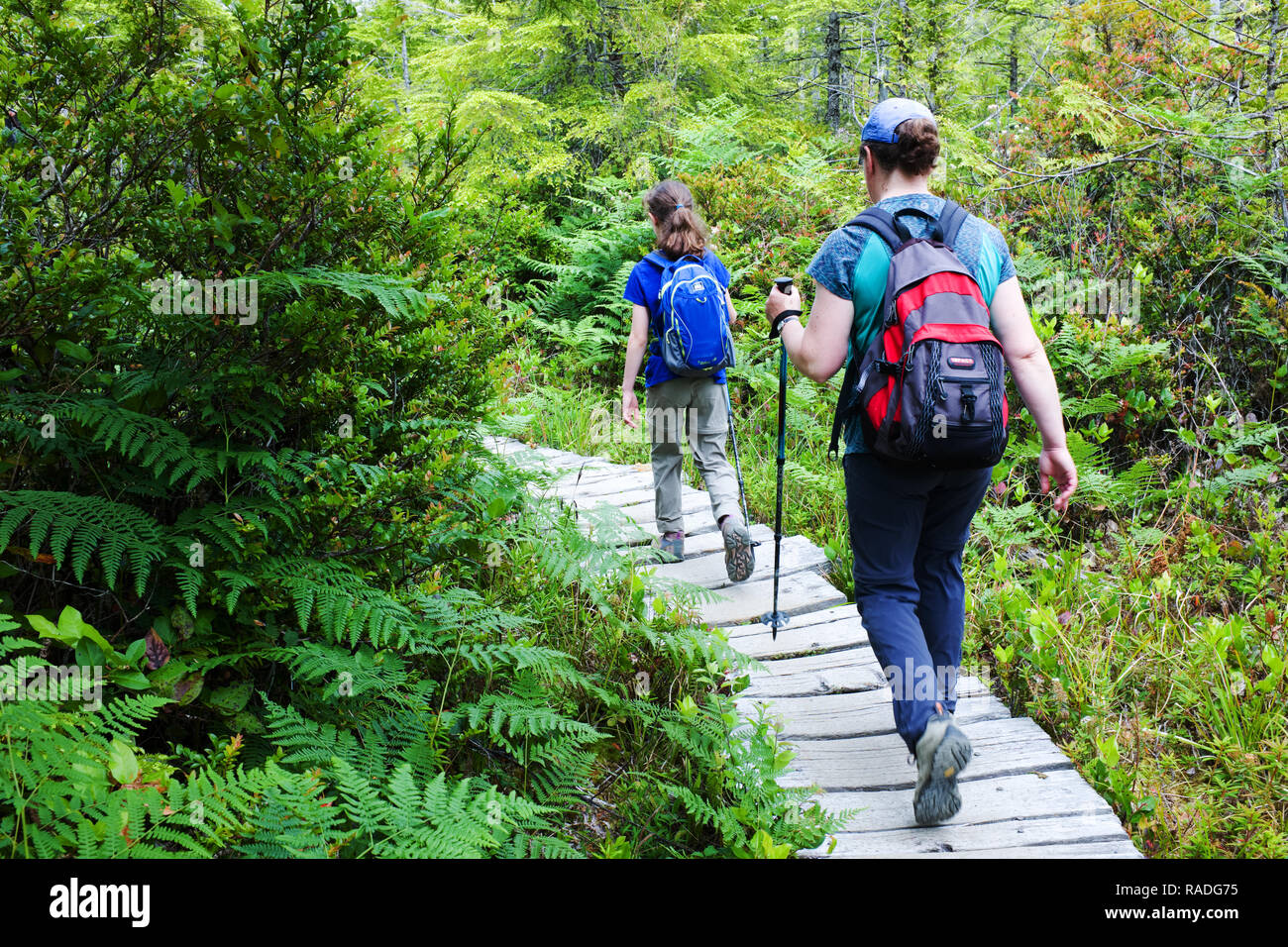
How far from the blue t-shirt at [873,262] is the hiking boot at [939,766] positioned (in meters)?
1.05

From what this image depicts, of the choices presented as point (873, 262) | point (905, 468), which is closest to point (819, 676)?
point (905, 468)

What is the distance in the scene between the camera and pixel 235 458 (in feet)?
8.72

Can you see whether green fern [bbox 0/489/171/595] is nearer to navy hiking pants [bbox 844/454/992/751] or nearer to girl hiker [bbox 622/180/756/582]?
navy hiking pants [bbox 844/454/992/751]

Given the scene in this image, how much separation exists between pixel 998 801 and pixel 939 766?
596 millimetres

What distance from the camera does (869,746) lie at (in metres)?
3.51

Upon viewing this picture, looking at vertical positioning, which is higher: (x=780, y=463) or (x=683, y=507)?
(x=780, y=463)

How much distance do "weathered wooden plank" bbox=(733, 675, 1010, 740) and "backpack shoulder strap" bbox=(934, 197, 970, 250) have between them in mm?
2158

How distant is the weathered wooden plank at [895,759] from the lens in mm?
3293

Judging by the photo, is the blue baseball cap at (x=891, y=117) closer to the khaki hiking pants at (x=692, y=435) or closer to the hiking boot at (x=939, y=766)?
the hiking boot at (x=939, y=766)

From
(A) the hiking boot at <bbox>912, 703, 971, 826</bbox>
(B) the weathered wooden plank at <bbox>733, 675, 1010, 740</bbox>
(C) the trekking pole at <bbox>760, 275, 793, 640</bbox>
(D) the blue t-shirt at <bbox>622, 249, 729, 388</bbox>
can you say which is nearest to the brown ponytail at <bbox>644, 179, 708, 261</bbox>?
(D) the blue t-shirt at <bbox>622, 249, 729, 388</bbox>

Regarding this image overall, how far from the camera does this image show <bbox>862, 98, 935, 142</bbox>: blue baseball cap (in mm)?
2918

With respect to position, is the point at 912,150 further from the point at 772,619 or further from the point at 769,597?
the point at 769,597

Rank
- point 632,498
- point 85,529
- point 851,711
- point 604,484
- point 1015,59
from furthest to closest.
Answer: point 1015,59 → point 604,484 → point 632,498 → point 851,711 → point 85,529
